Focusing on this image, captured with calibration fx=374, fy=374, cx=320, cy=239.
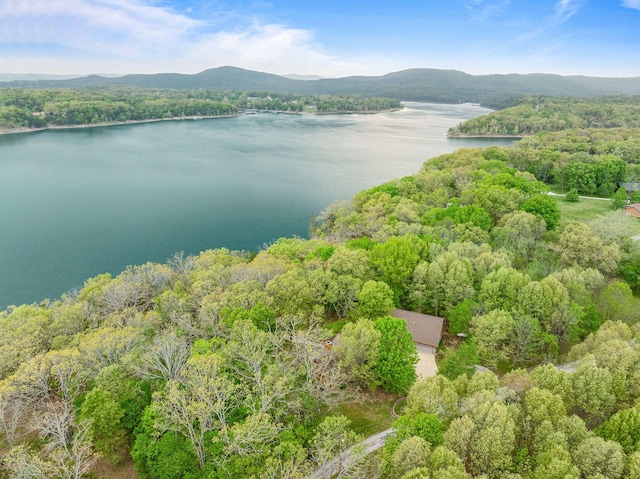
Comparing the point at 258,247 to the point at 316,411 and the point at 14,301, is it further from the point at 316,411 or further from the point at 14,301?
the point at 316,411

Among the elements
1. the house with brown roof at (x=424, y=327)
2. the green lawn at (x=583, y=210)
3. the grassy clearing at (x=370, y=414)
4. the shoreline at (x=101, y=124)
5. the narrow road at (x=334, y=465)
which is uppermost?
the shoreline at (x=101, y=124)

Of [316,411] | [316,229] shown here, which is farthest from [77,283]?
[316,411]

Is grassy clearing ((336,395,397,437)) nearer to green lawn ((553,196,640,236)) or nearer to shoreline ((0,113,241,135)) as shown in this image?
green lawn ((553,196,640,236))

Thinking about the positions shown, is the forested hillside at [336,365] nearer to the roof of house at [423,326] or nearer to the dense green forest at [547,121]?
the roof of house at [423,326]

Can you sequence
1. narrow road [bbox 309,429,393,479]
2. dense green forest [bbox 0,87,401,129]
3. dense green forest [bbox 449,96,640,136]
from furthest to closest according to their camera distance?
dense green forest [bbox 0,87,401,129] → dense green forest [bbox 449,96,640,136] → narrow road [bbox 309,429,393,479]

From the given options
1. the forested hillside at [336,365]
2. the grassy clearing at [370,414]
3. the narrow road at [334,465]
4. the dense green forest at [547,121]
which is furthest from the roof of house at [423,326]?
the dense green forest at [547,121]

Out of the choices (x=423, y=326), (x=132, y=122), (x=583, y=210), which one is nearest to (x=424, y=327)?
(x=423, y=326)

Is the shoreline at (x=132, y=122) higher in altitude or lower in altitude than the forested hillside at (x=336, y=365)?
higher

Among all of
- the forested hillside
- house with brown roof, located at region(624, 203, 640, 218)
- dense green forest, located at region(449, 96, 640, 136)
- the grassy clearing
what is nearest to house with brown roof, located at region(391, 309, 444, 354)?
the forested hillside
